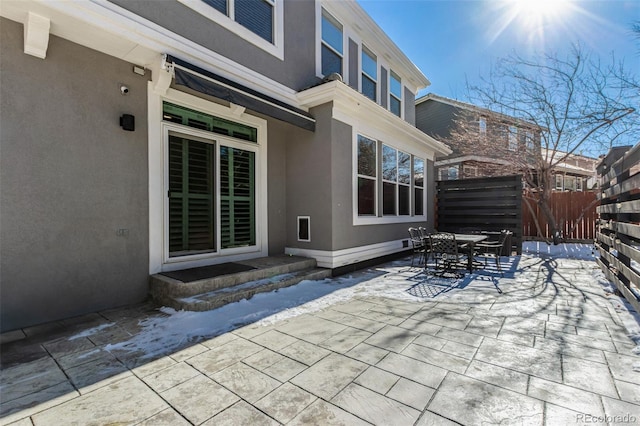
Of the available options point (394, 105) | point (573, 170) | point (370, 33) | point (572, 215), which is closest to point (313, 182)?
point (370, 33)

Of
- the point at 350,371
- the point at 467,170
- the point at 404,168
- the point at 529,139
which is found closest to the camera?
the point at 350,371

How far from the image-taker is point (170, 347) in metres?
2.69

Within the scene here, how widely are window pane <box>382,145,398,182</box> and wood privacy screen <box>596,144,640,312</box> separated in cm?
392

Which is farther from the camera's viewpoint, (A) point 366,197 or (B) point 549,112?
(B) point 549,112

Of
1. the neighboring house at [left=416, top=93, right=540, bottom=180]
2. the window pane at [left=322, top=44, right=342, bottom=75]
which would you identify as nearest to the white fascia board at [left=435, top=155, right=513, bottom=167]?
the neighboring house at [left=416, top=93, right=540, bottom=180]

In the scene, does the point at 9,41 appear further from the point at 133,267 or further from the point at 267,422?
the point at 267,422

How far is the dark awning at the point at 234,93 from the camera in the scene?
3.67m

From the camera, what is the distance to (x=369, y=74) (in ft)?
27.1

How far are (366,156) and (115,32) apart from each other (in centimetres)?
472

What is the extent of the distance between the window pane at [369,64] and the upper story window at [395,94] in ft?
3.42

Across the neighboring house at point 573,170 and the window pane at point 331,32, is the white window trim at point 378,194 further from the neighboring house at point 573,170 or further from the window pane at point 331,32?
the neighboring house at point 573,170

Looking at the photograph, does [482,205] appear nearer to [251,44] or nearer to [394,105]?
[394,105]

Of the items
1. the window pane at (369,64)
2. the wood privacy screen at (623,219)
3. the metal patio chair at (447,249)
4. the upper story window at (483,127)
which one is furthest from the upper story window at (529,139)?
the metal patio chair at (447,249)

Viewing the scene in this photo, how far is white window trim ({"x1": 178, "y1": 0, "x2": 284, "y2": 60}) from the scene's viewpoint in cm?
425
